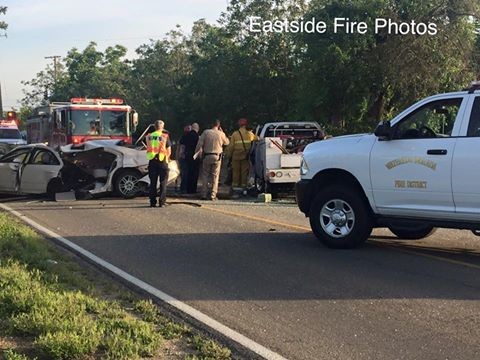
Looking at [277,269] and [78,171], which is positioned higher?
[78,171]

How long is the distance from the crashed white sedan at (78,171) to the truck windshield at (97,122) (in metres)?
5.53

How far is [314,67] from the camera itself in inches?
928

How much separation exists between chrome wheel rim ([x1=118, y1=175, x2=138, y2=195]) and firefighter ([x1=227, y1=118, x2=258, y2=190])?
280cm

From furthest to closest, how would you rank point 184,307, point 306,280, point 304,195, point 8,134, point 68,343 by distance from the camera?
point 8,134 < point 304,195 < point 306,280 < point 184,307 < point 68,343

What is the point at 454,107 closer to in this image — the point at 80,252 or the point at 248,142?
the point at 80,252

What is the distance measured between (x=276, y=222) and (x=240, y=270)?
3931mm

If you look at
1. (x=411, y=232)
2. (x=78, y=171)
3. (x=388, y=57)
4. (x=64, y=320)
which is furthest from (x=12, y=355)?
(x=388, y=57)

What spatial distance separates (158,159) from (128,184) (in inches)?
73.0

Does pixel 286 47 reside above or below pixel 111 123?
above

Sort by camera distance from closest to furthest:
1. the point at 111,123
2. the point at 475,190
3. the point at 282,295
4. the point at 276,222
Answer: the point at 282,295 < the point at 475,190 < the point at 276,222 < the point at 111,123

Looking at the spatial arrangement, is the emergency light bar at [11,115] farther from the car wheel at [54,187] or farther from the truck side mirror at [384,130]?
the truck side mirror at [384,130]

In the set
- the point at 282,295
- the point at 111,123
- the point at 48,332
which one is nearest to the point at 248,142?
the point at 111,123

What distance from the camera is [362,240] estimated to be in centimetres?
845

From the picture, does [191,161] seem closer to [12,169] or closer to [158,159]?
[158,159]
